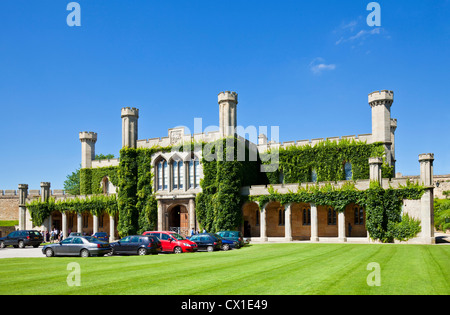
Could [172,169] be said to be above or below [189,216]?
above

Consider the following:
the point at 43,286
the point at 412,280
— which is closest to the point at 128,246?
the point at 43,286

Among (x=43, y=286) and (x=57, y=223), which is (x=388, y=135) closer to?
(x=43, y=286)

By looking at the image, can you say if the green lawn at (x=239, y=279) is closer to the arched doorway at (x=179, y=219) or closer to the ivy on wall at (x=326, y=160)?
the ivy on wall at (x=326, y=160)

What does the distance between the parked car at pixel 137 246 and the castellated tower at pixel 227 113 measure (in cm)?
1706

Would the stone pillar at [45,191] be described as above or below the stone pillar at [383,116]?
below

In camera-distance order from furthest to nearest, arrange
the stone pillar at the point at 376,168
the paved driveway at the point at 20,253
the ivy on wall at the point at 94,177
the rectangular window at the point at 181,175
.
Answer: the ivy on wall at the point at 94,177, the rectangular window at the point at 181,175, the stone pillar at the point at 376,168, the paved driveway at the point at 20,253

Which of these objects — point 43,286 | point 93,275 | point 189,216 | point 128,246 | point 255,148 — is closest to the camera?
point 43,286

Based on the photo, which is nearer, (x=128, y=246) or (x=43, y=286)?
(x=43, y=286)

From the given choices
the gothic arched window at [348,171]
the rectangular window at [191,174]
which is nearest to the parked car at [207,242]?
the rectangular window at [191,174]

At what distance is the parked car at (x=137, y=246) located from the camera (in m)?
24.5

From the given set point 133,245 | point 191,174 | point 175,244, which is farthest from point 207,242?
point 191,174

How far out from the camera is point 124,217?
142 feet
